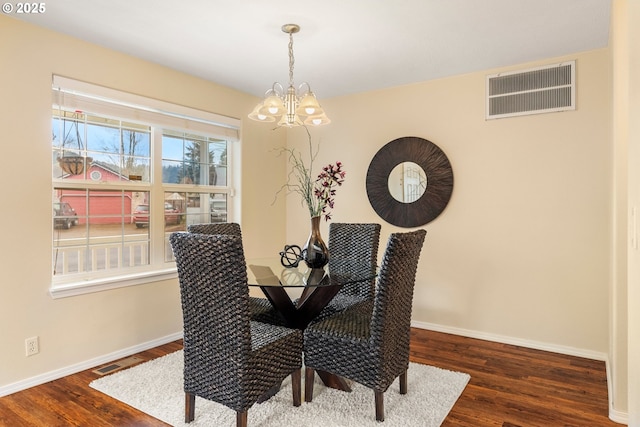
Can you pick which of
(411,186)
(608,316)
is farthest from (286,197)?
(608,316)

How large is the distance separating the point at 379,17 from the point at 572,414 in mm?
2613

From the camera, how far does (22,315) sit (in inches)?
99.0

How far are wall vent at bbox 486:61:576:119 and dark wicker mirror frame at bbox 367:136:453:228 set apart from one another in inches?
23.5

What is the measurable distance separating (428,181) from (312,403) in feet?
7.46

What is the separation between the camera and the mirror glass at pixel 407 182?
3.75 m

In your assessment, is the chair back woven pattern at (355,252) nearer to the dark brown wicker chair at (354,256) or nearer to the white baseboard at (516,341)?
the dark brown wicker chair at (354,256)

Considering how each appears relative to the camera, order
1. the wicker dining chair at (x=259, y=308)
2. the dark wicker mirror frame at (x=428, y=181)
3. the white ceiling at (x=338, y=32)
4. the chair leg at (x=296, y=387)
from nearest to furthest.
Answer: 1. the chair leg at (x=296, y=387)
2. the white ceiling at (x=338, y=32)
3. the wicker dining chair at (x=259, y=308)
4. the dark wicker mirror frame at (x=428, y=181)

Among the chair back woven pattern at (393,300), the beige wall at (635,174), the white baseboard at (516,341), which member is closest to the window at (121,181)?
the chair back woven pattern at (393,300)

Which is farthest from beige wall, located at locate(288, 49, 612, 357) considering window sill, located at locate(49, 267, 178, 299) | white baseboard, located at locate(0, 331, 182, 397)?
white baseboard, located at locate(0, 331, 182, 397)

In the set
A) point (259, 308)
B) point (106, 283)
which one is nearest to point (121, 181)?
point (106, 283)

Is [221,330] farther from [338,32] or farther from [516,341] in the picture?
[516,341]

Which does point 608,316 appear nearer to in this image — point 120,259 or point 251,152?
point 251,152

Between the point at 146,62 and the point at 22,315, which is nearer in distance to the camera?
the point at 22,315

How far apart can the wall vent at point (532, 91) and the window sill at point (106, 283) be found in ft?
10.4
